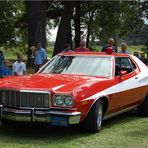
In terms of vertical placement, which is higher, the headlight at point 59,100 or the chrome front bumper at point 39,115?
the headlight at point 59,100

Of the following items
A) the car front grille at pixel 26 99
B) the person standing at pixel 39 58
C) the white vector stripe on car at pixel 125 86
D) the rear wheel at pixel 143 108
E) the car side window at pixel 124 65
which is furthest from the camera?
the person standing at pixel 39 58

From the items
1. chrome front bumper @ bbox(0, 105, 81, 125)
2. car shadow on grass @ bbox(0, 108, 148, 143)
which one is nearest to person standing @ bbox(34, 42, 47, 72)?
car shadow on grass @ bbox(0, 108, 148, 143)

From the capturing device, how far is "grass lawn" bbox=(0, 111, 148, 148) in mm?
7750

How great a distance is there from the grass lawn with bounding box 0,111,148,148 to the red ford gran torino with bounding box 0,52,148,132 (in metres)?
0.29

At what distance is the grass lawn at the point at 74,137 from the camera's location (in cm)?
775

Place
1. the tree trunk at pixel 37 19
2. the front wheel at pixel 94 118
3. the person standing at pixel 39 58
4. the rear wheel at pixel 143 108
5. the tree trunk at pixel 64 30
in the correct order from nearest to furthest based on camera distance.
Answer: the front wheel at pixel 94 118, the rear wheel at pixel 143 108, the person standing at pixel 39 58, the tree trunk at pixel 37 19, the tree trunk at pixel 64 30

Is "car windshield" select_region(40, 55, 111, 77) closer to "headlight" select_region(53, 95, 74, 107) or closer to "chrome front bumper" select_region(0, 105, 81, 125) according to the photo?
"headlight" select_region(53, 95, 74, 107)

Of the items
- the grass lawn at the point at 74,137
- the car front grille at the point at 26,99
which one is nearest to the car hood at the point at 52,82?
the car front grille at the point at 26,99

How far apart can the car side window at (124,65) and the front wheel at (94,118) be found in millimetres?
1294

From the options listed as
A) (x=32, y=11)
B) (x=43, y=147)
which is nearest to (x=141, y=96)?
(x=43, y=147)

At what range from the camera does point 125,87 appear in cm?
979

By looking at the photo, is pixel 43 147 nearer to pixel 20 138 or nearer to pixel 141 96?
pixel 20 138

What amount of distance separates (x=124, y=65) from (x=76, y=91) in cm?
255

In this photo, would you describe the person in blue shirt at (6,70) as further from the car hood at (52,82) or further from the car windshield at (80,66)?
the car hood at (52,82)
